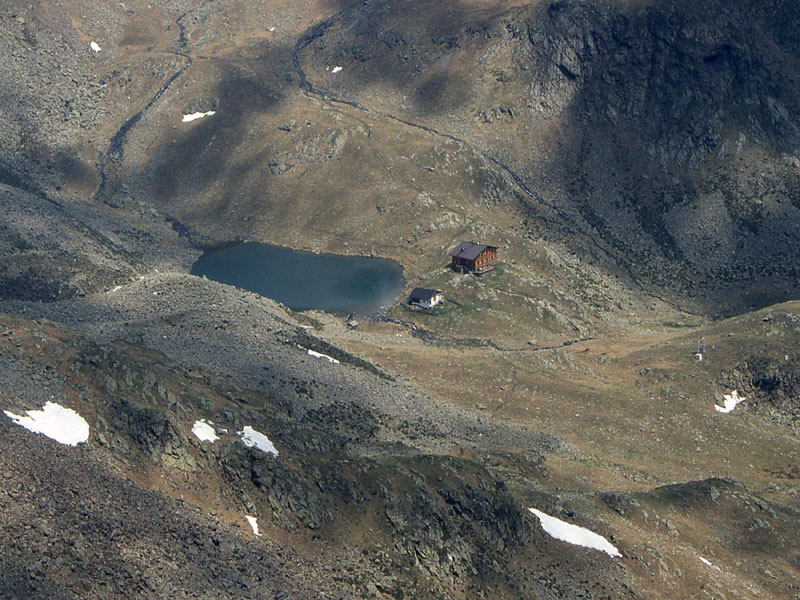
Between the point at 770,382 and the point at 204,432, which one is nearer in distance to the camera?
the point at 204,432

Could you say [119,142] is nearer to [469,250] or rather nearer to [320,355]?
[469,250]

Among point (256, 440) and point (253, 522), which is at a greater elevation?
point (253, 522)

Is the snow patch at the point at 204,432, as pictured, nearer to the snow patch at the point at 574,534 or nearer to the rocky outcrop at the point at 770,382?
the snow patch at the point at 574,534

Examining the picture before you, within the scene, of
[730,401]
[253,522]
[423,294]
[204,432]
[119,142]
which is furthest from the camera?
[119,142]

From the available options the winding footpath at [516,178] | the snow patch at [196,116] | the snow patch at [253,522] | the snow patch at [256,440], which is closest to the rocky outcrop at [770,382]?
the winding footpath at [516,178]

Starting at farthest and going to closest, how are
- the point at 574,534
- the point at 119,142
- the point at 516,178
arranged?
the point at 119,142 → the point at 516,178 → the point at 574,534

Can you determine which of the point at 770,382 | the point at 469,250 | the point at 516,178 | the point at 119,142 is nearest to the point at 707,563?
the point at 770,382

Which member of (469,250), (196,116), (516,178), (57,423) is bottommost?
(516,178)
